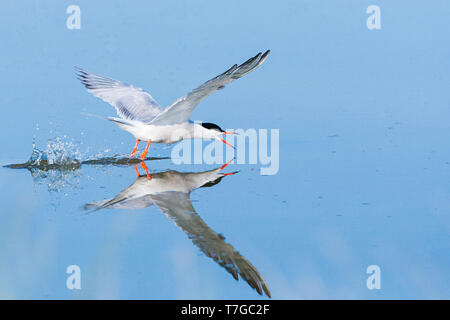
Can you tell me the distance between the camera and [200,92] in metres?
7.66

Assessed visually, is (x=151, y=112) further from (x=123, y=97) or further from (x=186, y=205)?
(x=186, y=205)

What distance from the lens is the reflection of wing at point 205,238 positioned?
5240 millimetres

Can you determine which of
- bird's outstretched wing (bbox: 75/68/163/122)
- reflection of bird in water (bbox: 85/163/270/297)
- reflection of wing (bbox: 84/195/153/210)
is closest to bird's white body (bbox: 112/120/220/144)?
bird's outstretched wing (bbox: 75/68/163/122)

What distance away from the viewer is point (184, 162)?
909cm

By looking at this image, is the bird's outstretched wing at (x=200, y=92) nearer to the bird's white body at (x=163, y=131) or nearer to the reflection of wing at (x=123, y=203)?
the bird's white body at (x=163, y=131)

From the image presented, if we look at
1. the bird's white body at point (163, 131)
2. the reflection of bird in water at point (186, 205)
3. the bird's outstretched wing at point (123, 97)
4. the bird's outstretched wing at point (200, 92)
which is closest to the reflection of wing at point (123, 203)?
the reflection of bird in water at point (186, 205)

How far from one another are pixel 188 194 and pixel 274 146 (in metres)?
2.55

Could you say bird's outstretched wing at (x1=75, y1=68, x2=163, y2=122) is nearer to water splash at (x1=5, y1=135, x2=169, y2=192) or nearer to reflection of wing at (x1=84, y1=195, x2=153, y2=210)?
water splash at (x1=5, y1=135, x2=169, y2=192)

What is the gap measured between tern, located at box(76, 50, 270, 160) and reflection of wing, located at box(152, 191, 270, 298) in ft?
3.93

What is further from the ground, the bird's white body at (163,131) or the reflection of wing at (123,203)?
the bird's white body at (163,131)

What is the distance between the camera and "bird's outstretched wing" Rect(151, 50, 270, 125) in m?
7.06

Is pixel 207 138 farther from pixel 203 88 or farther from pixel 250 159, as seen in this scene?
pixel 203 88

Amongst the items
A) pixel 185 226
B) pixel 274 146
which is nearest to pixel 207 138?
pixel 274 146

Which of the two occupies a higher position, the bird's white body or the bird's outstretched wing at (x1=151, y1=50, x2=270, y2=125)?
the bird's outstretched wing at (x1=151, y1=50, x2=270, y2=125)
